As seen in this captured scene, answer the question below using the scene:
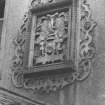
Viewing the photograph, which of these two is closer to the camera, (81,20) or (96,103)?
(96,103)

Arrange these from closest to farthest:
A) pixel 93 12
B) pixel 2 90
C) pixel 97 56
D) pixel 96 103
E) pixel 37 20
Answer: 1. pixel 2 90
2. pixel 96 103
3. pixel 97 56
4. pixel 93 12
5. pixel 37 20

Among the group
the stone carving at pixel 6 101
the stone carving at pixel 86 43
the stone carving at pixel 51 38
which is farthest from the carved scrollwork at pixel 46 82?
the stone carving at pixel 6 101

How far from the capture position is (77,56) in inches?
265

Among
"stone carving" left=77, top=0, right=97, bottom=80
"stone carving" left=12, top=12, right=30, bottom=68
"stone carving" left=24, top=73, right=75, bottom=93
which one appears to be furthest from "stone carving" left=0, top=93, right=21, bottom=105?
"stone carving" left=12, top=12, right=30, bottom=68

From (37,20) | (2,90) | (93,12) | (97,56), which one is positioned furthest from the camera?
(37,20)

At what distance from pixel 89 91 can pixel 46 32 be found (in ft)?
5.48

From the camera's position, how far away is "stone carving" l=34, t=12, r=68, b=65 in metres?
6.95

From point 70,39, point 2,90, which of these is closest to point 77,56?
point 70,39

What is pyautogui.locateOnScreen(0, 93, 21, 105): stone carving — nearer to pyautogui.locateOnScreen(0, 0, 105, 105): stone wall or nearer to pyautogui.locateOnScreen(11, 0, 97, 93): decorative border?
pyautogui.locateOnScreen(0, 0, 105, 105): stone wall

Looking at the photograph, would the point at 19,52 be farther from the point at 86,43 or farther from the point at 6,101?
the point at 6,101

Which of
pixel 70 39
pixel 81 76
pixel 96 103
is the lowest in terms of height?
pixel 96 103

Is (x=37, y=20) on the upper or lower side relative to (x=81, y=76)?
upper

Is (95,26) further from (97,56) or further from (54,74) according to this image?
(54,74)

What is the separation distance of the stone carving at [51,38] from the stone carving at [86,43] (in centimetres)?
36
